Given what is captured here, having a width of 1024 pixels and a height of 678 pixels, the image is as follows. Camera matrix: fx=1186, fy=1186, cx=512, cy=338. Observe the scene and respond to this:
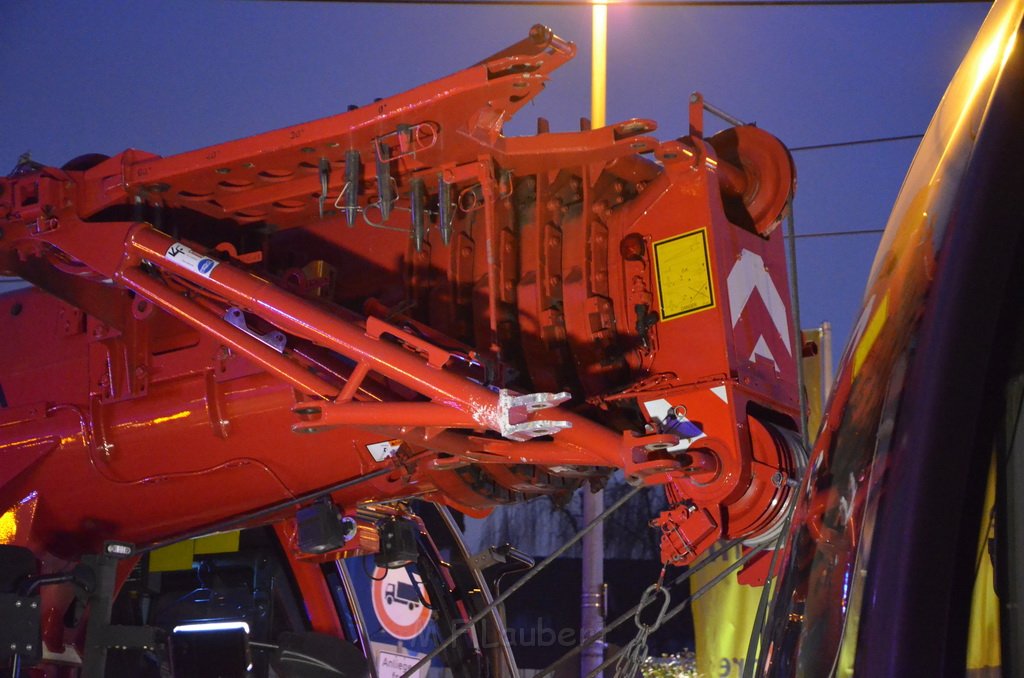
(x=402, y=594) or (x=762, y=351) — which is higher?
(x=762, y=351)

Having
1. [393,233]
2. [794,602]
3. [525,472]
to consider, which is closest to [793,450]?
[525,472]

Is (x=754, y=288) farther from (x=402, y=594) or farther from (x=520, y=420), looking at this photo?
(x=402, y=594)

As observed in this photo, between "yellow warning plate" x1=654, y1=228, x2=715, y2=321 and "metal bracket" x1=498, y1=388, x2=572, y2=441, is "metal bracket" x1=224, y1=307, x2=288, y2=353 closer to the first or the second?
"metal bracket" x1=498, y1=388, x2=572, y2=441

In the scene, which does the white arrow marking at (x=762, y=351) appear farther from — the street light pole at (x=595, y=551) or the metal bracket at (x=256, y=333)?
the street light pole at (x=595, y=551)

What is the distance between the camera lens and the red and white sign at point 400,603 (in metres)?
5.88

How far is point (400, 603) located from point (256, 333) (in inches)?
77.1

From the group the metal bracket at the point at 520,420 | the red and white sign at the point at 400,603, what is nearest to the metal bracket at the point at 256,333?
the metal bracket at the point at 520,420

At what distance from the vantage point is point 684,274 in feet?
14.1

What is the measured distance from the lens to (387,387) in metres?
4.59

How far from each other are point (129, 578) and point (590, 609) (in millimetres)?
4914

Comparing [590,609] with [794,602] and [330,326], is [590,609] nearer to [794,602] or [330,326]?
[330,326]

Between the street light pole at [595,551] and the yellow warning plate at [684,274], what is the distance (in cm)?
442

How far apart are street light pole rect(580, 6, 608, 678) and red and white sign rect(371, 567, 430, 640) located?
2.79 meters

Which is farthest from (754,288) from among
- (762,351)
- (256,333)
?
(256,333)
